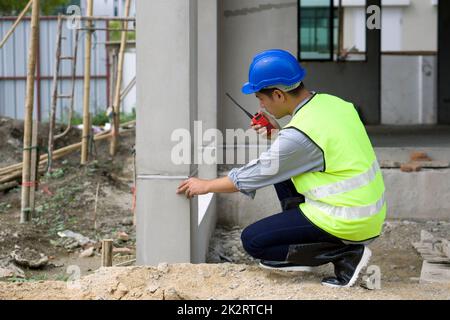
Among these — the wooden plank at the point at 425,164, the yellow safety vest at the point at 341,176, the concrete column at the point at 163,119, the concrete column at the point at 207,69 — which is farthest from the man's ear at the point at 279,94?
the wooden plank at the point at 425,164

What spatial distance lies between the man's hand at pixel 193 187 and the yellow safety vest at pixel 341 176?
622mm

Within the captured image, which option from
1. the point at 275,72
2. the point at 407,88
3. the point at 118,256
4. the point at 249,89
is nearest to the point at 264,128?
the point at 249,89

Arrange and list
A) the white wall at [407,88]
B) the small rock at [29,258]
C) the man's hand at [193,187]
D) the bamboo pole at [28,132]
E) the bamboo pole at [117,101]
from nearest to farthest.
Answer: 1. the man's hand at [193,187]
2. the small rock at [29,258]
3. the bamboo pole at [28,132]
4. the bamboo pole at [117,101]
5. the white wall at [407,88]

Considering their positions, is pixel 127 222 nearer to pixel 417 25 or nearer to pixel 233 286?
pixel 233 286

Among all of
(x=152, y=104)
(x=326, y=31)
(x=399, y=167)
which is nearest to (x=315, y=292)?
(x=152, y=104)

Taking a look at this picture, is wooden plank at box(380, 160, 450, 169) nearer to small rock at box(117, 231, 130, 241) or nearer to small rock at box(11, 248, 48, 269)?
small rock at box(117, 231, 130, 241)

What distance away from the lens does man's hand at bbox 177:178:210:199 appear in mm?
4902

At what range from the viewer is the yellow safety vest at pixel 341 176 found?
445 centimetres

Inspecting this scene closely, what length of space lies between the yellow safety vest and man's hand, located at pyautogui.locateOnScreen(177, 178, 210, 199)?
24.5 inches

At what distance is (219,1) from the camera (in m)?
8.07

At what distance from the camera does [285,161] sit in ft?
14.7

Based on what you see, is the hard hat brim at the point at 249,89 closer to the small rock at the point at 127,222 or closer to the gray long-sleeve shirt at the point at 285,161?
the gray long-sleeve shirt at the point at 285,161

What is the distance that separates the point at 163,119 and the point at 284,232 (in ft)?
4.13
